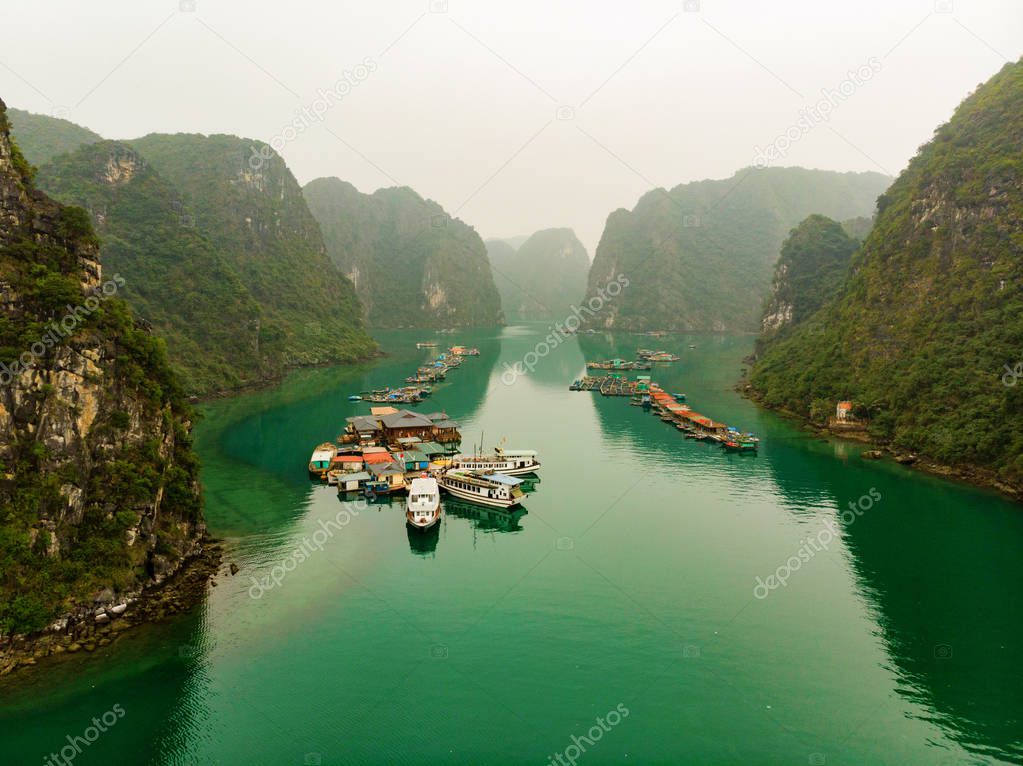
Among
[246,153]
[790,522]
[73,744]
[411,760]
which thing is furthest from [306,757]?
[246,153]

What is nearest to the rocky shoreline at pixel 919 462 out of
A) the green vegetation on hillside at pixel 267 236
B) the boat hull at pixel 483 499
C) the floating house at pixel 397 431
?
the boat hull at pixel 483 499

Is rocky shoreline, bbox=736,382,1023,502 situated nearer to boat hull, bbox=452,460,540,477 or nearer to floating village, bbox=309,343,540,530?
boat hull, bbox=452,460,540,477

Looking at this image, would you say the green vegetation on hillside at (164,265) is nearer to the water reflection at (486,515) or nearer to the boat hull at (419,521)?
the water reflection at (486,515)

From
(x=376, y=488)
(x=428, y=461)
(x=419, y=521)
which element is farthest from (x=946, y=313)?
(x=376, y=488)

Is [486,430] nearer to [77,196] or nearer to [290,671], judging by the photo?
[290,671]

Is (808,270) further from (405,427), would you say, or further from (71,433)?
(71,433)

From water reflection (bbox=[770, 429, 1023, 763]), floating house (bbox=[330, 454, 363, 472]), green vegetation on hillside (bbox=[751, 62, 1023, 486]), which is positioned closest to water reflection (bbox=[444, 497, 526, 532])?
floating house (bbox=[330, 454, 363, 472])
